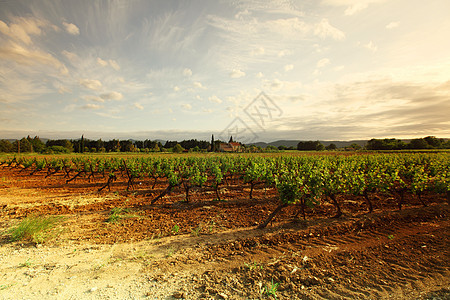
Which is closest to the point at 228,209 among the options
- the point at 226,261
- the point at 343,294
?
the point at 226,261

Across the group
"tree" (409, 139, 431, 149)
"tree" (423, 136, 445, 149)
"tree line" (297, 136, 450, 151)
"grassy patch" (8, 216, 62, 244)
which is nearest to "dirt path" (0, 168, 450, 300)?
"grassy patch" (8, 216, 62, 244)

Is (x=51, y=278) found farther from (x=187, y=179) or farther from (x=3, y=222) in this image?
(x=187, y=179)

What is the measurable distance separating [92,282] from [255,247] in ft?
12.0

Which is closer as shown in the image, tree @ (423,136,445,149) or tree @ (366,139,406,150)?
tree @ (366,139,406,150)

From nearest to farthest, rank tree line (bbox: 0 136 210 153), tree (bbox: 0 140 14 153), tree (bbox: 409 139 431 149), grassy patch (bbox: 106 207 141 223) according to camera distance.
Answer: grassy patch (bbox: 106 207 141 223) < tree (bbox: 0 140 14 153) < tree line (bbox: 0 136 210 153) < tree (bbox: 409 139 431 149)

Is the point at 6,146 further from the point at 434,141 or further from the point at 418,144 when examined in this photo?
the point at 434,141

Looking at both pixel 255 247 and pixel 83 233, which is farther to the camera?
pixel 83 233

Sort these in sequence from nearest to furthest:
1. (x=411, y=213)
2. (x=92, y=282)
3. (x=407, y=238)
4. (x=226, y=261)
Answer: (x=92, y=282) → (x=226, y=261) → (x=407, y=238) → (x=411, y=213)

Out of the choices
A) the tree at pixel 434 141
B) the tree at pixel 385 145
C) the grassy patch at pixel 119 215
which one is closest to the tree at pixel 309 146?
the tree at pixel 385 145

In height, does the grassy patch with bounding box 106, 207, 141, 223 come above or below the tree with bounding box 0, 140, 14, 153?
below

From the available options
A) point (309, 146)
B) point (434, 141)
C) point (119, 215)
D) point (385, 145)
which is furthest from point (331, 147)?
point (119, 215)

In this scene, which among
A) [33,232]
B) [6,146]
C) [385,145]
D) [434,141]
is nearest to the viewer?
[33,232]

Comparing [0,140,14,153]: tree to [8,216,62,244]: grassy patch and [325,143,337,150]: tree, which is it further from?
[325,143,337,150]: tree

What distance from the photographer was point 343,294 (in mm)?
3598
